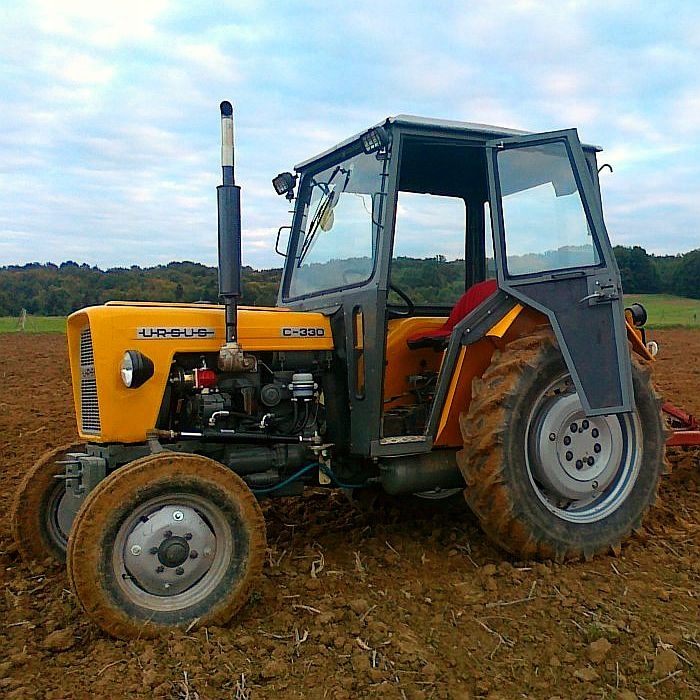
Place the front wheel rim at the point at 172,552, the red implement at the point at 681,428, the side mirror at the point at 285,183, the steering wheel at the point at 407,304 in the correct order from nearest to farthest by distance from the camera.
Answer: the front wheel rim at the point at 172,552
the steering wheel at the point at 407,304
the side mirror at the point at 285,183
the red implement at the point at 681,428

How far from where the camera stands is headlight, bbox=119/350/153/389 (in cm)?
414

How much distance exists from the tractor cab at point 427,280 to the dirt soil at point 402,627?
760 millimetres

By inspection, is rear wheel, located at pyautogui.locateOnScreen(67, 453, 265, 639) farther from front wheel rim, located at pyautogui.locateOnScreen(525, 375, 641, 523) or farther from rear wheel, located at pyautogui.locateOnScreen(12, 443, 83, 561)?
front wheel rim, located at pyautogui.locateOnScreen(525, 375, 641, 523)

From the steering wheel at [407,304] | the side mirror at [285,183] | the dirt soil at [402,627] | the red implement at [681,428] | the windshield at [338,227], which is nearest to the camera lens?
the dirt soil at [402,627]

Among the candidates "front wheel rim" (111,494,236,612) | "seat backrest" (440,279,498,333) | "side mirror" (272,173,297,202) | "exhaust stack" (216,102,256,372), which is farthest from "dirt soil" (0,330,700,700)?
"side mirror" (272,173,297,202)

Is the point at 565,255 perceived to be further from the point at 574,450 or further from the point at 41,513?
the point at 41,513

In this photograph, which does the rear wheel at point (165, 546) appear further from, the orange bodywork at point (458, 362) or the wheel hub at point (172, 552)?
the orange bodywork at point (458, 362)

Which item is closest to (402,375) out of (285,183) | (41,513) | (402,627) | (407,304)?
(407,304)

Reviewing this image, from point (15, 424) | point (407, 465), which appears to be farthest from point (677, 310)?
point (407, 465)

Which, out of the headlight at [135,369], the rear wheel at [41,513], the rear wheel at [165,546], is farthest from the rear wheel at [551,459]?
the rear wheel at [41,513]

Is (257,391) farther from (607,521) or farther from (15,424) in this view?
(15,424)

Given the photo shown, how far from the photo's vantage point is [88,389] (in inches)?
181

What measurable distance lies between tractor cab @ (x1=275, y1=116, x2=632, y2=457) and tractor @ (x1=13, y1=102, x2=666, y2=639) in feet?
0.04

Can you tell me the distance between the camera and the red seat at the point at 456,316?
200 inches
